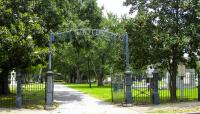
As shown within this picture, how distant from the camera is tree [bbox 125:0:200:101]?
2389 cm

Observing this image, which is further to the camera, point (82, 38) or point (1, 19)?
point (82, 38)

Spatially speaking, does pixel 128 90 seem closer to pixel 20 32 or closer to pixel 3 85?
pixel 20 32

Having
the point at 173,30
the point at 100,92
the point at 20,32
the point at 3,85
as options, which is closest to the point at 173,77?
the point at 173,30

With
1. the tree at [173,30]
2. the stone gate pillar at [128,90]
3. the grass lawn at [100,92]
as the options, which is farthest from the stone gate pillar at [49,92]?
the grass lawn at [100,92]

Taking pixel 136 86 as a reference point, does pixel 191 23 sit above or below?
above

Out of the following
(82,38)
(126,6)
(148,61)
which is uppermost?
(126,6)

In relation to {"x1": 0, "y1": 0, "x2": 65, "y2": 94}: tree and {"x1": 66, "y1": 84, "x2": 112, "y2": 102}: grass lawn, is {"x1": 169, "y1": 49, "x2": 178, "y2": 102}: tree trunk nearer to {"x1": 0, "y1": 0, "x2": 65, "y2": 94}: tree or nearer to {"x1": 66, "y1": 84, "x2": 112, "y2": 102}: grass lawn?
{"x1": 66, "y1": 84, "x2": 112, "y2": 102}: grass lawn

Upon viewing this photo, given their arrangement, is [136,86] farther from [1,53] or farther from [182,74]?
[1,53]

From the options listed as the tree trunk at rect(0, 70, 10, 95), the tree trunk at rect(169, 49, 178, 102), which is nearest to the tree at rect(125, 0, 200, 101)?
the tree trunk at rect(169, 49, 178, 102)

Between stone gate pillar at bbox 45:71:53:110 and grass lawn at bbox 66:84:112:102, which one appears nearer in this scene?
stone gate pillar at bbox 45:71:53:110

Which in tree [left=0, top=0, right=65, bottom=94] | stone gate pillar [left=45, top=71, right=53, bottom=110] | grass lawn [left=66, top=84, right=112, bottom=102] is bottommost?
grass lawn [left=66, top=84, right=112, bottom=102]

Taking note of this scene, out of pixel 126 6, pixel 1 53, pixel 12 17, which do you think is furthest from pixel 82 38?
pixel 1 53

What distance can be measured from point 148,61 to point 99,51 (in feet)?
133

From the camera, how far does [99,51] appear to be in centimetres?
6612
